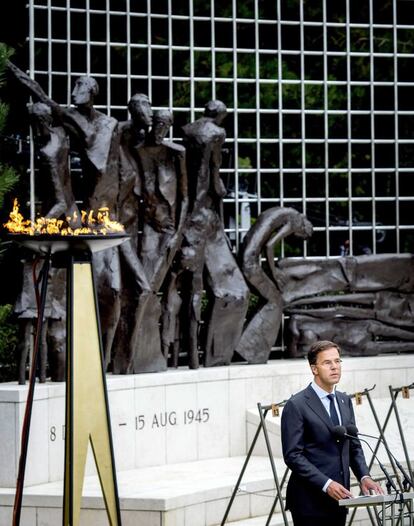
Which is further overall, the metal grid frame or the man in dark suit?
the metal grid frame

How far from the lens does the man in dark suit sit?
8492mm

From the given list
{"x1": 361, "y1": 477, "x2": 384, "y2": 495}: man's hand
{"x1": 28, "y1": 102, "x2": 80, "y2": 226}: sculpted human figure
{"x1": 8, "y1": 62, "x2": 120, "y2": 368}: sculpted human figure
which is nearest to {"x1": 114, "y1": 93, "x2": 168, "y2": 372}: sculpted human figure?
{"x1": 8, "y1": 62, "x2": 120, "y2": 368}: sculpted human figure

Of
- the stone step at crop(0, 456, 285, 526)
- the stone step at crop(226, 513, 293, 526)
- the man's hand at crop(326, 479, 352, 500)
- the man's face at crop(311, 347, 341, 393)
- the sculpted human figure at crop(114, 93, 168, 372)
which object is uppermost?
the sculpted human figure at crop(114, 93, 168, 372)

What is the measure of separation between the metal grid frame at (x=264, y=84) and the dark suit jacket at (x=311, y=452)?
7003 mm

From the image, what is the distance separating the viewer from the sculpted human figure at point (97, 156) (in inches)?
551

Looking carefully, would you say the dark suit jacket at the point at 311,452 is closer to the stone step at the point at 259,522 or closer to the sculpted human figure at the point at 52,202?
the stone step at the point at 259,522

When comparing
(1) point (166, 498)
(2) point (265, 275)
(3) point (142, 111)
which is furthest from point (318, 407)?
(2) point (265, 275)

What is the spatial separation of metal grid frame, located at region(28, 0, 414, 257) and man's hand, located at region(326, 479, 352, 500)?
291 inches

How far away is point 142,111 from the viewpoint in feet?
47.2

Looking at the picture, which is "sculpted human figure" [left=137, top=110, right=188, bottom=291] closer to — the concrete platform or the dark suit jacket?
the concrete platform

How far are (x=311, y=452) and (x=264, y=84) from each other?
1025cm

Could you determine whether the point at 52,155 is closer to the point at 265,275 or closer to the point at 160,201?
the point at 160,201

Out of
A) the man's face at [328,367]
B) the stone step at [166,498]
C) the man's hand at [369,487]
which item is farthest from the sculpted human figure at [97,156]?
the man's hand at [369,487]

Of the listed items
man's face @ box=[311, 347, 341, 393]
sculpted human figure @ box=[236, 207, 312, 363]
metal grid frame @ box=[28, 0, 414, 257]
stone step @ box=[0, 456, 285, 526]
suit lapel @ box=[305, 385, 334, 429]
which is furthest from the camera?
metal grid frame @ box=[28, 0, 414, 257]
